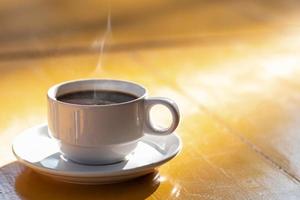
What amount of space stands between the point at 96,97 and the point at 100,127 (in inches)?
2.5

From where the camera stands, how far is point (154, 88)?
943mm

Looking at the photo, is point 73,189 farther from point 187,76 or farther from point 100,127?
point 187,76

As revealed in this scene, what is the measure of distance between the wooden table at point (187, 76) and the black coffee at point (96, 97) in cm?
9

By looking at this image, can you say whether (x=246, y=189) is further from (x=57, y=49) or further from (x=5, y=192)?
(x=57, y=49)

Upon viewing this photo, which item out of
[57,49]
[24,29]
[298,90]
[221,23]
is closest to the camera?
[298,90]

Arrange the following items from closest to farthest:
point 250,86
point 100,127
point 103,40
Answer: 1. point 100,127
2. point 250,86
3. point 103,40

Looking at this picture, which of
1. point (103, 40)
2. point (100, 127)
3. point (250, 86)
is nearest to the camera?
point (100, 127)

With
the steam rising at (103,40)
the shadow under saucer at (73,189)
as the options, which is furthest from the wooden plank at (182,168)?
the steam rising at (103,40)

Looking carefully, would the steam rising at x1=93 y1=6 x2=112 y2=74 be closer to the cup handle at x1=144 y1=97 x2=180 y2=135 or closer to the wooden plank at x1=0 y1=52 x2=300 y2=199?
the wooden plank at x1=0 y1=52 x2=300 y2=199

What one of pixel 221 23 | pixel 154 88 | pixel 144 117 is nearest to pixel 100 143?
pixel 144 117

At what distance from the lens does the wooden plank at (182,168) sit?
574mm

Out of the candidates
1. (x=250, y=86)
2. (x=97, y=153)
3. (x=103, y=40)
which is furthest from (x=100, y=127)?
(x=103, y=40)

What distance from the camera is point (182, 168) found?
25.0 inches

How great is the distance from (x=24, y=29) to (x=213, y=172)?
77 centimetres
